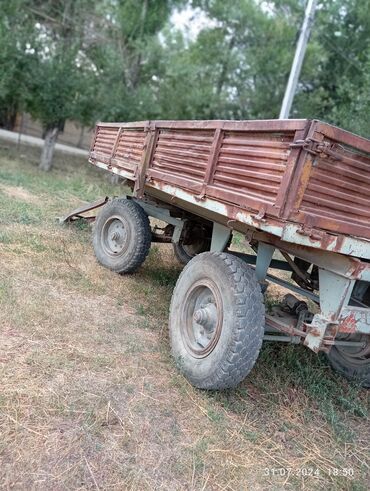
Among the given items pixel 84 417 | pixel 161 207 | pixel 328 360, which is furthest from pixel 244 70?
pixel 84 417

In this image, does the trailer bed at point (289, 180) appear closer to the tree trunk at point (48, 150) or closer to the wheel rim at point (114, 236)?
the wheel rim at point (114, 236)

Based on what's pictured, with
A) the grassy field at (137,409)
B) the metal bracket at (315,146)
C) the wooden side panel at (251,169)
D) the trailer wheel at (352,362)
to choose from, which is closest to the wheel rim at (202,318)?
the grassy field at (137,409)

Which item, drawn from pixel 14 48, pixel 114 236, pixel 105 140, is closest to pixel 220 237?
pixel 114 236

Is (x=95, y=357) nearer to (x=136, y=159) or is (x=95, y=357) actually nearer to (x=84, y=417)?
(x=84, y=417)

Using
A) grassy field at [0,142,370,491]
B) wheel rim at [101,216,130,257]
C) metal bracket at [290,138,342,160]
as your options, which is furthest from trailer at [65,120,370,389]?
wheel rim at [101,216,130,257]

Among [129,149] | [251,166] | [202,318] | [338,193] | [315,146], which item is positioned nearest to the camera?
[315,146]

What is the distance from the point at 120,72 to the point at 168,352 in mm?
12291

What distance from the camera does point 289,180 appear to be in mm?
2727

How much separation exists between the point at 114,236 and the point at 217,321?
9.27ft

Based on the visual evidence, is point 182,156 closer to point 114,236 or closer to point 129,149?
point 129,149

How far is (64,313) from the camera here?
166 inches

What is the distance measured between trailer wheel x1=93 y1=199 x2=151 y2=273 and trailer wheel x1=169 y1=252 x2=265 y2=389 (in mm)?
1626

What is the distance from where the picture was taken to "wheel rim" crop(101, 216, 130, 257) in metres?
5.68

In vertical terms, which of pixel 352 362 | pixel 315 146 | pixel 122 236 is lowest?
pixel 352 362
